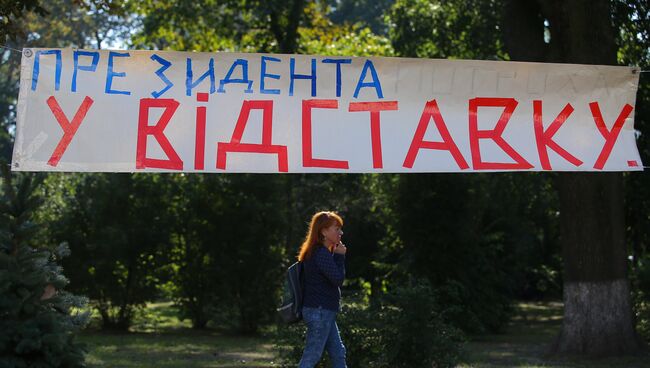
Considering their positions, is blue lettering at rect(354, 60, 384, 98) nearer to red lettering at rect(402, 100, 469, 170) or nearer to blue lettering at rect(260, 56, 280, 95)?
red lettering at rect(402, 100, 469, 170)

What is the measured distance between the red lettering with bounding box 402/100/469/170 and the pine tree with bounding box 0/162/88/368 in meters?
3.27

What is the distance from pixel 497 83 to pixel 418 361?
122 inches

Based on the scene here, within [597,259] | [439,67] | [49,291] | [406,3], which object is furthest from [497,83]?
[406,3]

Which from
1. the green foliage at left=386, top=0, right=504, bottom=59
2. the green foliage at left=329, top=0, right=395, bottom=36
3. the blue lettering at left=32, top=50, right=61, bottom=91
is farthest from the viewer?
the green foliage at left=329, top=0, right=395, bottom=36

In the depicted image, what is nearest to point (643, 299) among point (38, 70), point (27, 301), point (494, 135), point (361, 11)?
point (494, 135)

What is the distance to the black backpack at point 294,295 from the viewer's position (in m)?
7.82

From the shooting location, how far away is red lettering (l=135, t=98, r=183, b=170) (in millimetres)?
7566

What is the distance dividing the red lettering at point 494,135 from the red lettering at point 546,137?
0.17m

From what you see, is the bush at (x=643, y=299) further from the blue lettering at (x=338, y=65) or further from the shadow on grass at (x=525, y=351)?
the blue lettering at (x=338, y=65)

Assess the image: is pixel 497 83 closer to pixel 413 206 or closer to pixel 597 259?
pixel 597 259

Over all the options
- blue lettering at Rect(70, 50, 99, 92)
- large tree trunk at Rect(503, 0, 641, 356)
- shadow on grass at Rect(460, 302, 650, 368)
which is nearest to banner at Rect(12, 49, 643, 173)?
blue lettering at Rect(70, 50, 99, 92)

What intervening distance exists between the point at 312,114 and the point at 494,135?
166 centimetres

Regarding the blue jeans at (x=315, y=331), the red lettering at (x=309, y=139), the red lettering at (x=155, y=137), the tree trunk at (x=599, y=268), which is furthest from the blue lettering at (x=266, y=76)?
the tree trunk at (x=599, y=268)

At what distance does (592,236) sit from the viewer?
12891 mm
